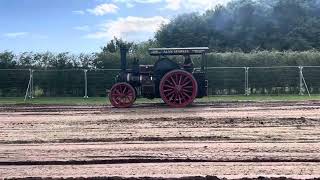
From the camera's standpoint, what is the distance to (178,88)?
20.9 meters

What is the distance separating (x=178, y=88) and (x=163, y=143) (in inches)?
354

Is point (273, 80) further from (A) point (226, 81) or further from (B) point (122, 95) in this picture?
(B) point (122, 95)

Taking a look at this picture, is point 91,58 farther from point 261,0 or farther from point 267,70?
point 261,0

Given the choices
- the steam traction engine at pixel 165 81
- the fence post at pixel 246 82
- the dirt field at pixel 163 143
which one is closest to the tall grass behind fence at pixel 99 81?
the fence post at pixel 246 82

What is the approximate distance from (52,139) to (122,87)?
882 cm

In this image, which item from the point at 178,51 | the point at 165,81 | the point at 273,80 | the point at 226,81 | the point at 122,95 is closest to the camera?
the point at 165,81

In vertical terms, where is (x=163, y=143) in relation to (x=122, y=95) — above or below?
below

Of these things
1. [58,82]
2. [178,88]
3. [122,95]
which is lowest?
[122,95]

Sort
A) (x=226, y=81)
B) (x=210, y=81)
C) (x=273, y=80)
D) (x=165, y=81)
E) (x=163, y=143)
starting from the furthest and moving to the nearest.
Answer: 1. (x=273, y=80)
2. (x=226, y=81)
3. (x=210, y=81)
4. (x=165, y=81)
5. (x=163, y=143)

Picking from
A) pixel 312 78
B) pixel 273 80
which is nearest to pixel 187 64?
pixel 273 80

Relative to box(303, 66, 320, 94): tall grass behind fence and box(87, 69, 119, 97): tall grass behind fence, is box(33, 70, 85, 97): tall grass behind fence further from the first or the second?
box(303, 66, 320, 94): tall grass behind fence

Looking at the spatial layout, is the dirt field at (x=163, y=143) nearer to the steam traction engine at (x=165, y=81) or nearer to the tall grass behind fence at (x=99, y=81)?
the steam traction engine at (x=165, y=81)

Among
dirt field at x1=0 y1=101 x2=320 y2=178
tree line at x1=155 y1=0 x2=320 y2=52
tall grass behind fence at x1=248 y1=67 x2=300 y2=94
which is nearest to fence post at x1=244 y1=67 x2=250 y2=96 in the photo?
tall grass behind fence at x1=248 y1=67 x2=300 y2=94

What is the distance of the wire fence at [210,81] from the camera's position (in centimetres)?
3023
